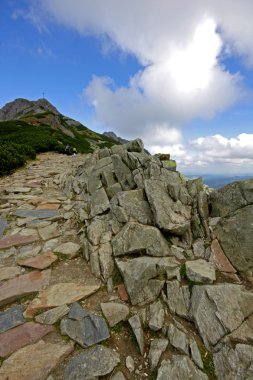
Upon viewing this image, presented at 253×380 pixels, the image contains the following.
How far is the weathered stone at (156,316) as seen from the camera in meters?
4.96

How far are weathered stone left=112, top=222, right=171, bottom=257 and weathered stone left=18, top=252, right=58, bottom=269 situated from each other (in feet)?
Answer: 6.66

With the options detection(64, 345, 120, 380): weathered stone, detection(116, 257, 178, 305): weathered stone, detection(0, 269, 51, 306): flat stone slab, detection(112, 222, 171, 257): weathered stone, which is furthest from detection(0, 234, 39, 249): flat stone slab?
detection(64, 345, 120, 380): weathered stone

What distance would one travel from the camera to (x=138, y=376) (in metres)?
4.26

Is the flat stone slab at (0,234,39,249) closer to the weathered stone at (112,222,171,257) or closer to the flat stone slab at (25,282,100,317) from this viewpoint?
the flat stone slab at (25,282,100,317)

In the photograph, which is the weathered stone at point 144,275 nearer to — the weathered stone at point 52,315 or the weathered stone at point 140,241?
the weathered stone at point 140,241

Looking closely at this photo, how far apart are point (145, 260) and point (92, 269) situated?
1657 mm

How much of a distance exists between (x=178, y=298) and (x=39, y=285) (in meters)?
3.62

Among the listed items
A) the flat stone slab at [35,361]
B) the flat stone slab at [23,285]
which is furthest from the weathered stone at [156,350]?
the flat stone slab at [23,285]

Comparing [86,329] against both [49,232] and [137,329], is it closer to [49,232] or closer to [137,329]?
[137,329]

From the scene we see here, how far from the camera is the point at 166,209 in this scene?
25.0 ft

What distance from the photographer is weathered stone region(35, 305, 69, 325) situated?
5.17 m

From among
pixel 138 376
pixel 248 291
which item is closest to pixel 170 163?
pixel 248 291

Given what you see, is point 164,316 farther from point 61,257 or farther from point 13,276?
point 13,276

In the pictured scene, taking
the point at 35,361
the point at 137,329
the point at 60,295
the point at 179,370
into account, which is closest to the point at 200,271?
the point at 137,329
